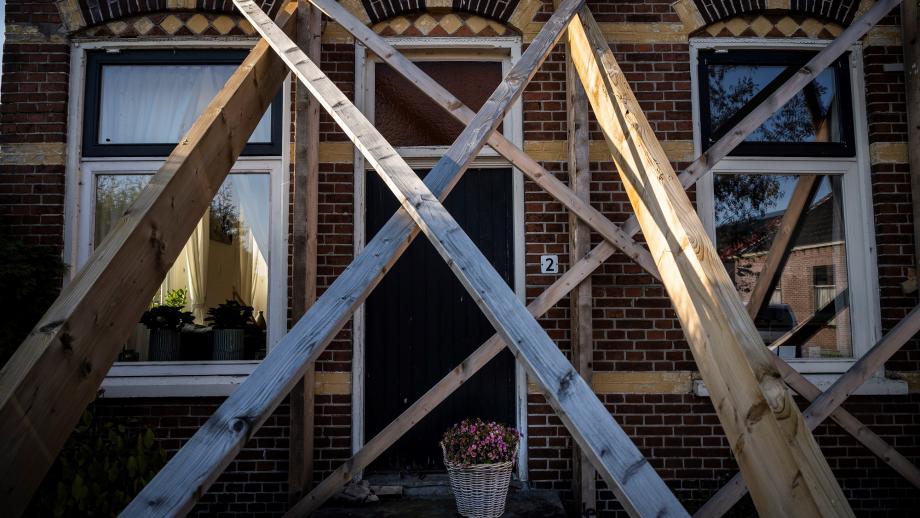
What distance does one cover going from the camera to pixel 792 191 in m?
4.53

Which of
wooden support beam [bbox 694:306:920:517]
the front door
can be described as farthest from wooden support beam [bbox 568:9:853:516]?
A: wooden support beam [bbox 694:306:920:517]

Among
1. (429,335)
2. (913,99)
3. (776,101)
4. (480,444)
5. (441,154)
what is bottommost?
(480,444)

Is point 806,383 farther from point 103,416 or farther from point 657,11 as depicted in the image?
point 103,416

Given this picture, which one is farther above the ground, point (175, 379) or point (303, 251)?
point (303, 251)

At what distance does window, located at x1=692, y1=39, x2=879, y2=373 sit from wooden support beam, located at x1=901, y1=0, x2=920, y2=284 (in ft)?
0.92

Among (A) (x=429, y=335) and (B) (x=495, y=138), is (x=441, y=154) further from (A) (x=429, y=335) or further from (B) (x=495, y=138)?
(A) (x=429, y=335)

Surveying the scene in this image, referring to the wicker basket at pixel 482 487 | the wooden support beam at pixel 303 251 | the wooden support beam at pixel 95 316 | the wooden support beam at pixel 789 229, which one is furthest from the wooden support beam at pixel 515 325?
the wooden support beam at pixel 789 229

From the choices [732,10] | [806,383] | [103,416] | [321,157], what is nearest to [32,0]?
[321,157]

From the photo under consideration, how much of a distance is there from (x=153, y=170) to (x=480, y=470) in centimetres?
332

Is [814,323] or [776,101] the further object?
[814,323]

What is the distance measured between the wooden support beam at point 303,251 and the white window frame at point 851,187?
2.84 metres

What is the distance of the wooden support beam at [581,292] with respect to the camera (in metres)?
3.80

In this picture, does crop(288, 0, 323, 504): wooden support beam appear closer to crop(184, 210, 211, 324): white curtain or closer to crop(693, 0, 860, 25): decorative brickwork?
crop(184, 210, 211, 324): white curtain

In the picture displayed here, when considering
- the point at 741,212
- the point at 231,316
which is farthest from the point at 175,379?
the point at 741,212
